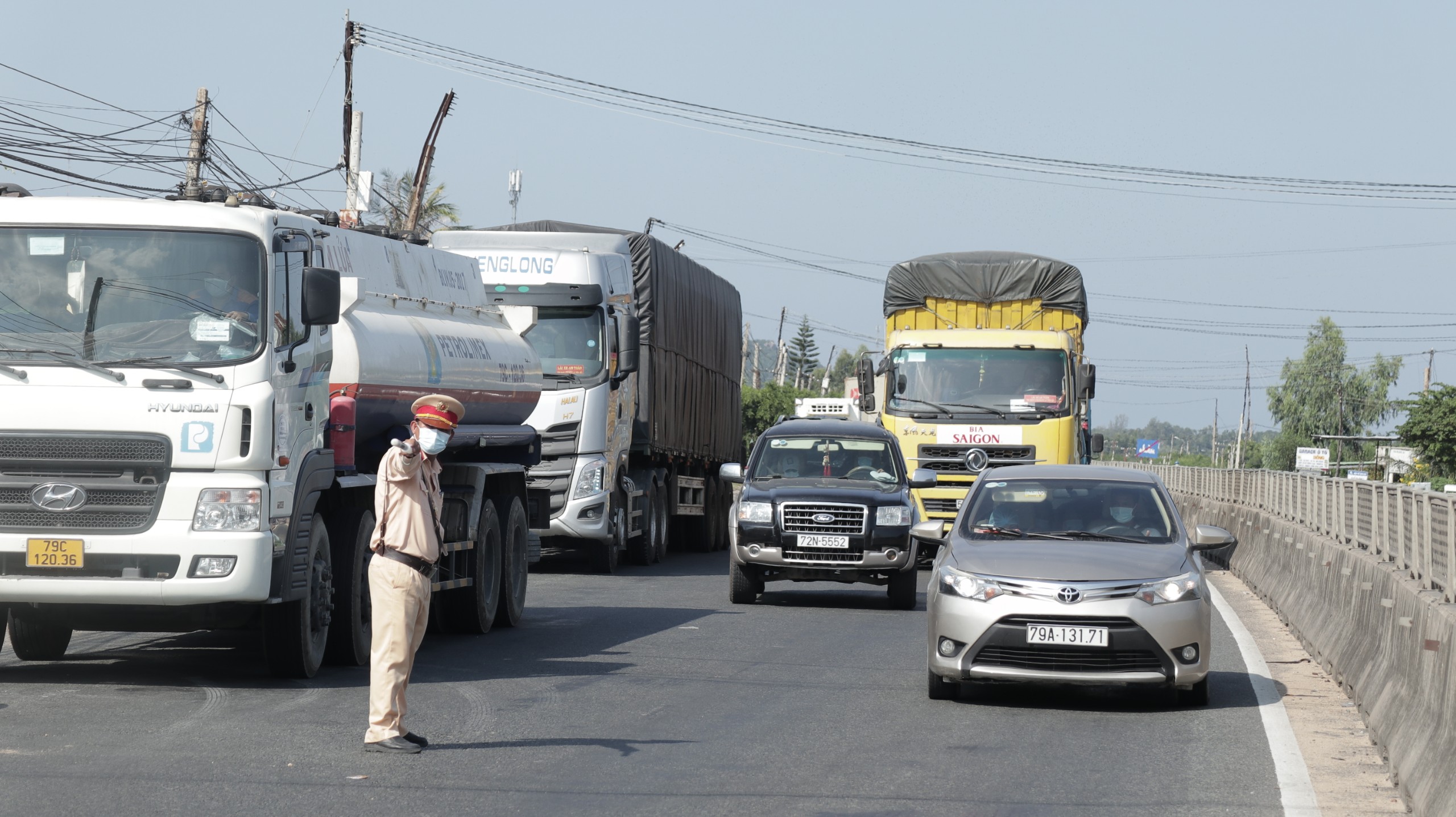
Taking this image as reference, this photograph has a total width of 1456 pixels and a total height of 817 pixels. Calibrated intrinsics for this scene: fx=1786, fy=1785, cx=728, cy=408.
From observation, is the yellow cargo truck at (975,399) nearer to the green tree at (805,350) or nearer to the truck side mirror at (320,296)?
the truck side mirror at (320,296)

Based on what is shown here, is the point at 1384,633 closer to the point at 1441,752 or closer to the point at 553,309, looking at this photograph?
the point at 1441,752

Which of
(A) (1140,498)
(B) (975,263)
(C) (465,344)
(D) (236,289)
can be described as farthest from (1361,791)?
(B) (975,263)

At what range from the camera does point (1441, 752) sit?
7285mm

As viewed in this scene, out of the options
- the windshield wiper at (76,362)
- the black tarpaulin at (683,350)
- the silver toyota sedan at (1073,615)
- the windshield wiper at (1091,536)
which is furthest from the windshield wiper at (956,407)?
the windshield wiper at (76,362)

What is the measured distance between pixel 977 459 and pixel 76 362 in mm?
14333

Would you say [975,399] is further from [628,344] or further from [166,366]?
[166,366]

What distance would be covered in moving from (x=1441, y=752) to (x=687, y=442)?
18968 millimetres

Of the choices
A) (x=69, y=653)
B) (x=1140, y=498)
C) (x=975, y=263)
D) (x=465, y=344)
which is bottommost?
(x=69, y=653)

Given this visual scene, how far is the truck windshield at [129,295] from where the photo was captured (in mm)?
10266

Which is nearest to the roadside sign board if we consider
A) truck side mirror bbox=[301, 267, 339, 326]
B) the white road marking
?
the white road marking

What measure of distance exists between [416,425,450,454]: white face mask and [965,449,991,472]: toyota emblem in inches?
575

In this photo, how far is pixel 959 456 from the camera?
22875mm

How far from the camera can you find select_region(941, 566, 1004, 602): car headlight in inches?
413

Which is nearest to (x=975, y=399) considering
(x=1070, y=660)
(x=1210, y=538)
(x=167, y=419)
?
(x=1210, y=538)
